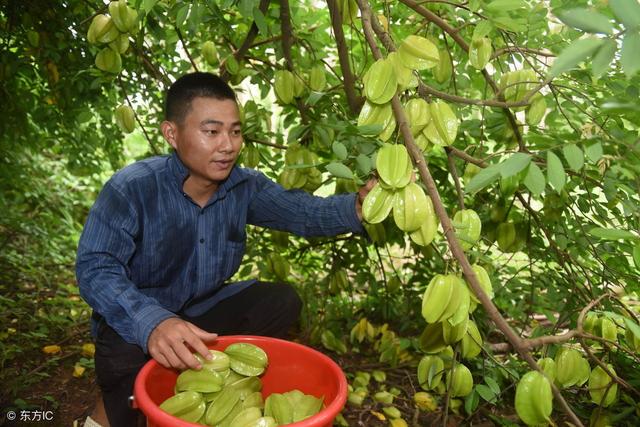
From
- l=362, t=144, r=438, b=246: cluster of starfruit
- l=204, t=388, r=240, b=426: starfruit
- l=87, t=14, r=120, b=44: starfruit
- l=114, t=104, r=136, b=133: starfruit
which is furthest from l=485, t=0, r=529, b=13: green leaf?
l=114, t=104, r=136, b=133: starfruit

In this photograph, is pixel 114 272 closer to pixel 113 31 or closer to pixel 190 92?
pixel 190 92

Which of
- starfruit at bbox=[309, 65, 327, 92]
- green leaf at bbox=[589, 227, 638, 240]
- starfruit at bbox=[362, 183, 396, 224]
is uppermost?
starfruit at bbox=[309, 65, 327, 92]

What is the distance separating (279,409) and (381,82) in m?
0.88

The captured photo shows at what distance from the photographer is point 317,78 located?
2.07m

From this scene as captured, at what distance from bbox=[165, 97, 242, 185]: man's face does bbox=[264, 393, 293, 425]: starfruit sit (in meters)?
0.76

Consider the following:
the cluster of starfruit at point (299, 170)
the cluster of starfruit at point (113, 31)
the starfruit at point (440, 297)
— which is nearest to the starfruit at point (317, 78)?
the cluster of starfruit at point (299, 170)

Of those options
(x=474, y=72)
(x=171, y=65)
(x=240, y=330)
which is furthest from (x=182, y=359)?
(x=171, y=65)

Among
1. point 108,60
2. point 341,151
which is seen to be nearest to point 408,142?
point 341,151

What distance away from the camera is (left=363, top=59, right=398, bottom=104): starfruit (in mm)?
1253

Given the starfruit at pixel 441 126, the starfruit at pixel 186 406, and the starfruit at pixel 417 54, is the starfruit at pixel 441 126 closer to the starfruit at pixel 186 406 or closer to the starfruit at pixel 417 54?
the starfruit at pixel 417 54

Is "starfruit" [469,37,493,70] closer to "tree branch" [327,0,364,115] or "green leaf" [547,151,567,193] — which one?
"tree branch" [327,0,364,115]

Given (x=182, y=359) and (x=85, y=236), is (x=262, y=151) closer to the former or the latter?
(x=85, y=236)

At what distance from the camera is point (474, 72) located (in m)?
2.34

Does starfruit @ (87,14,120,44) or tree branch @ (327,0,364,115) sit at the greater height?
starfruit @ (87,14,120,44)
